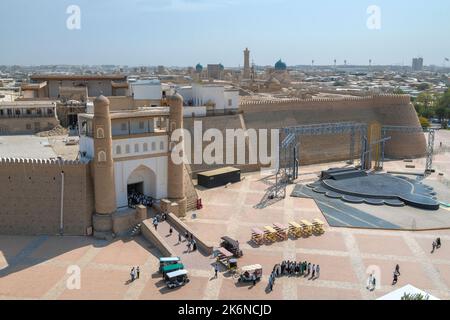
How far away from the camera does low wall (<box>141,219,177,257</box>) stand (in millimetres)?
23656

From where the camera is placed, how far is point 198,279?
2125 centimetres

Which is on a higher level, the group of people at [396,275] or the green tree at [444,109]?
the green tree at [444,109]

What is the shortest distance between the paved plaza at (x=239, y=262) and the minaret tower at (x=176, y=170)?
49.9 inches

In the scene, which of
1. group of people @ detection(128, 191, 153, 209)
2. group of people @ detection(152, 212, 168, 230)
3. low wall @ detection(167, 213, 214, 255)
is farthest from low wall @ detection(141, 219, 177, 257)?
group of people @ detection(128, 191, 153, 209)

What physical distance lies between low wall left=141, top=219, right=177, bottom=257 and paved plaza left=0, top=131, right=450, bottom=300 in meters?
0.45

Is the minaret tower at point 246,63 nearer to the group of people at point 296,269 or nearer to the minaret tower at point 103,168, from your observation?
the minaret tower at point 103,168

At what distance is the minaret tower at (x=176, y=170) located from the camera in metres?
29.5

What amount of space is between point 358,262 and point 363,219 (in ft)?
23.9

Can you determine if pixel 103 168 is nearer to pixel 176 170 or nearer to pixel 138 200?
pixel 138 200

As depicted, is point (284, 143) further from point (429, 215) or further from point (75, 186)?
point (75, 186)

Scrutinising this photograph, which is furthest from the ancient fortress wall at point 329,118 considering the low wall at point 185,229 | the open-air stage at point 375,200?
the low wall at point 185,229

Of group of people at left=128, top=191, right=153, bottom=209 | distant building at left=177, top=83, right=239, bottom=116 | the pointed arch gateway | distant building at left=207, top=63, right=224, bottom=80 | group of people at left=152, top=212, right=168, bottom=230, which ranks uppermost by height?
distant building at left=207, top=63, right=224, bottom=80

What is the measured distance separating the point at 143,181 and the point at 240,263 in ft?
35.0

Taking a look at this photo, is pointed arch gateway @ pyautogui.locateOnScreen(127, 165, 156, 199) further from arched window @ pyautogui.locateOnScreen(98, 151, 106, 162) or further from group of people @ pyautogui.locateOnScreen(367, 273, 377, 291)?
group of people @ pyautogui.locateOnScreen(367, 273, 377, 291)
